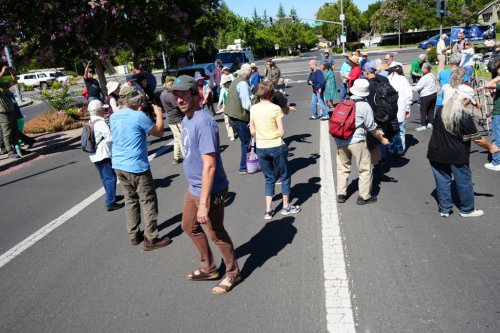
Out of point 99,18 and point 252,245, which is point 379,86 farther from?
point 99,18

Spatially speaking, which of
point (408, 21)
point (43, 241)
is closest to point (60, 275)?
point (43, 241)

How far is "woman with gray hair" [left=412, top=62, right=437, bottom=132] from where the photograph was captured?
866cm

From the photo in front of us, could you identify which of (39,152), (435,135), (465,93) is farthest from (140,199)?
(39,152)

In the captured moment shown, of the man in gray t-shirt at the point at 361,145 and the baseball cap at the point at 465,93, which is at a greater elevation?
the baseball cap at the point at 465,93

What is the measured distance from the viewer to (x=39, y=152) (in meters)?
10.9

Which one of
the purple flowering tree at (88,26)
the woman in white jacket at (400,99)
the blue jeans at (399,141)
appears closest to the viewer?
the woman in white jacket at (400,99)

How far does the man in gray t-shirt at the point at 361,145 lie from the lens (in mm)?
5160

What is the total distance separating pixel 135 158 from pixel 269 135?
1.64m

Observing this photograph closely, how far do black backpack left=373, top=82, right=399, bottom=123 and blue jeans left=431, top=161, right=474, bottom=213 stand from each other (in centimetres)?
168

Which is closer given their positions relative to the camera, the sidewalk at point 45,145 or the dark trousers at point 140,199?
the dark trousers at point 140,199

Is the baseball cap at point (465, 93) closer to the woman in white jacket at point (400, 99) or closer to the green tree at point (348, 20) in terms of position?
the woman in white jacket at point (400, 99)

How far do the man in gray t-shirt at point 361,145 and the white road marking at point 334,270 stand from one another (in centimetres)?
45

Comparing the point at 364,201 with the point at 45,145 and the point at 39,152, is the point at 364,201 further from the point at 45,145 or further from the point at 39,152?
the point at 45,145

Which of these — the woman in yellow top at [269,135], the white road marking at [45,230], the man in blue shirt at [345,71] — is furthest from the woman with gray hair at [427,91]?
the white road marking at [45,230]
